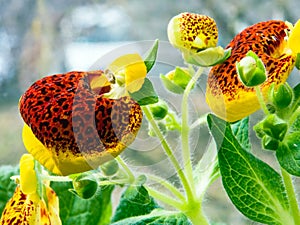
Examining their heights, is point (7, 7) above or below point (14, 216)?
above

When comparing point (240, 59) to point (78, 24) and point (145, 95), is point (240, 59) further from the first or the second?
point (78, 24)

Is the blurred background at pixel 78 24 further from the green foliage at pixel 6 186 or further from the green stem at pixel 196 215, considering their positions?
the green stem at pixel 196 215

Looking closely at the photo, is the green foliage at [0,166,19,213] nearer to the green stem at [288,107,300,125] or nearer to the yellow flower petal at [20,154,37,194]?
the yellow flower petal at [20,154,37,194]

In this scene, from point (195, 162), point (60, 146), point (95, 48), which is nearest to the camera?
point (60, 146)

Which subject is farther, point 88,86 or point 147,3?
point 147,3

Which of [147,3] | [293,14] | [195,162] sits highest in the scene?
[147,3]

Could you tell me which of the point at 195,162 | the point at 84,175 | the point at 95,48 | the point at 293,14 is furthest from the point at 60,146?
the point at 293,14

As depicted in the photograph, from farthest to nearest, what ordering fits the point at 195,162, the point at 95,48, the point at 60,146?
the point at 95,48 → the point at 195,162 → the point at 60,146

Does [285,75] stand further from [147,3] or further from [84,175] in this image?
[147,3]
